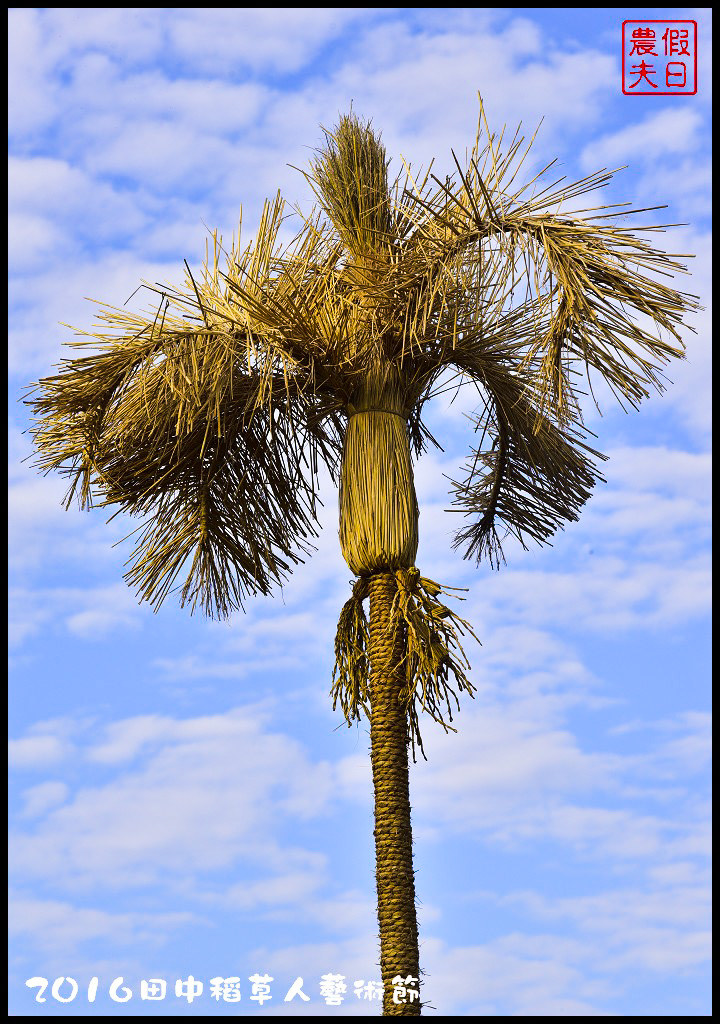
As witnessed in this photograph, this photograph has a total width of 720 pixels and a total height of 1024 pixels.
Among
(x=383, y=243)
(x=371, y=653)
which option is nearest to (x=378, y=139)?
(x=383, y=243)

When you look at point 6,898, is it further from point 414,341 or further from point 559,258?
point 559,258

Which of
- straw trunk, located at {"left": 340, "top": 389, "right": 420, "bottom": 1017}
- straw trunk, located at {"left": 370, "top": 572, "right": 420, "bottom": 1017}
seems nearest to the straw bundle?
straw trunk, located at {"left": 340, "top": 389, "right": 420, "bottom": 1017}

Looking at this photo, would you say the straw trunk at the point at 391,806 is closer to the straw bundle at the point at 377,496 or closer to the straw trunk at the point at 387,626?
the straw trunk at the point at 387,626

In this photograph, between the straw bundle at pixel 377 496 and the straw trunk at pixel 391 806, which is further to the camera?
the straw bundle at pixel 377 496

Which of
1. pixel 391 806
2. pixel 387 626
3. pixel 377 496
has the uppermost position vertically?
pixel 377 496

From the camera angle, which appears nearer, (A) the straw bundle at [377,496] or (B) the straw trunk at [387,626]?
(B) the straw trunk at [387,626]

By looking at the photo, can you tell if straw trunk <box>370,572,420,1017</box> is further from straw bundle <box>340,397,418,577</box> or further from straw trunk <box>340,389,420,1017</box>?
straw bundle <box>340,397,418,577</box>

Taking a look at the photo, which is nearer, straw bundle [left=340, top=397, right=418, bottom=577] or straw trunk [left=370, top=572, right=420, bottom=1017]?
straw trunk [left=370, top=572, right=420, bottom=1017]

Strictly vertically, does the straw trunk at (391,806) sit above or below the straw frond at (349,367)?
below

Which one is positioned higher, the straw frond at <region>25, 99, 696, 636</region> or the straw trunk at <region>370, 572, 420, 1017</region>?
the straw frond at <region>25, 99, 696, 636</region>

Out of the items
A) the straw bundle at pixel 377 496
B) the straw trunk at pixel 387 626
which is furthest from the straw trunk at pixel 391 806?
the straw bundle at pixel 377 496

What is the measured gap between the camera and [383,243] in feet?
28.7

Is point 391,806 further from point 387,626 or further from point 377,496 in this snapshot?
point 377,496

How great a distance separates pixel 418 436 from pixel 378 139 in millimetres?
1907
